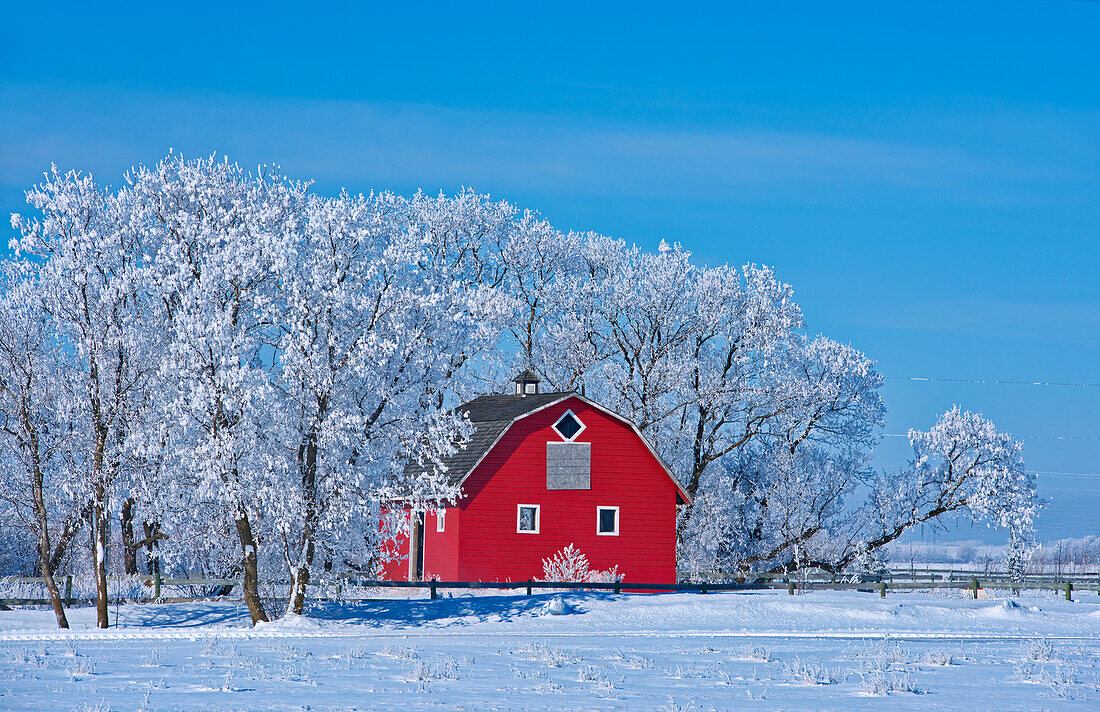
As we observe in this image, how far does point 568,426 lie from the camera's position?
42.5 meters

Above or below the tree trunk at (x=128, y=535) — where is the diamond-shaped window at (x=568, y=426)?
above

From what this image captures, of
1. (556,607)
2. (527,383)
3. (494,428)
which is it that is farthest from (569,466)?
(556,607)

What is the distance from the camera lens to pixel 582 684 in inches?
653

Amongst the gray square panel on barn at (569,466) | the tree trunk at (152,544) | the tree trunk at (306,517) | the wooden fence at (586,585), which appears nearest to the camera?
the tree trunk at (306,517)

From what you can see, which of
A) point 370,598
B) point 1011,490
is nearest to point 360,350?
point 370,598

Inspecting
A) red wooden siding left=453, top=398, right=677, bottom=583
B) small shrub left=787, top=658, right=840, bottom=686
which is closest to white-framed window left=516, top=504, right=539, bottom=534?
red wooden siding left=453, top=398, right=677, bottom=583

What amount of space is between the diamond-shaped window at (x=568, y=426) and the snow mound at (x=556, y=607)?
1045 centimetres

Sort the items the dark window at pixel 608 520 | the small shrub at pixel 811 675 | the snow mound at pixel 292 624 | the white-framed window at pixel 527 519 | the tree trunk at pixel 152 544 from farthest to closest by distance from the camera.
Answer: the dark window at pixel 608 520, the white-framed window at pixel 527 519, the tree trunk at pixel 152 544, the snow mound at pixel 292 624, the small shrub at pixel 811 675

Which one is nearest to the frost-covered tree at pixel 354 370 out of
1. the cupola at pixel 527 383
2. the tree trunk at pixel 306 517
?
the tree trunk at pixel 306 517

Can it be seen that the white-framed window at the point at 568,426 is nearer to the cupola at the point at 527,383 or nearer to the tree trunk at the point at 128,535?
the cupola at the point at 527,383

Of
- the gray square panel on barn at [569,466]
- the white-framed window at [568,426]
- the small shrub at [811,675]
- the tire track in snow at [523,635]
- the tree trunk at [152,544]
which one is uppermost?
the white-framed window at [568,426]

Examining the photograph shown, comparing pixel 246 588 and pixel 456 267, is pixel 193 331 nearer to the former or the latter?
pixel 246 588

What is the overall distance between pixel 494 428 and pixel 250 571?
13975 mm

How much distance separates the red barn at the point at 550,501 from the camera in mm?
40969
